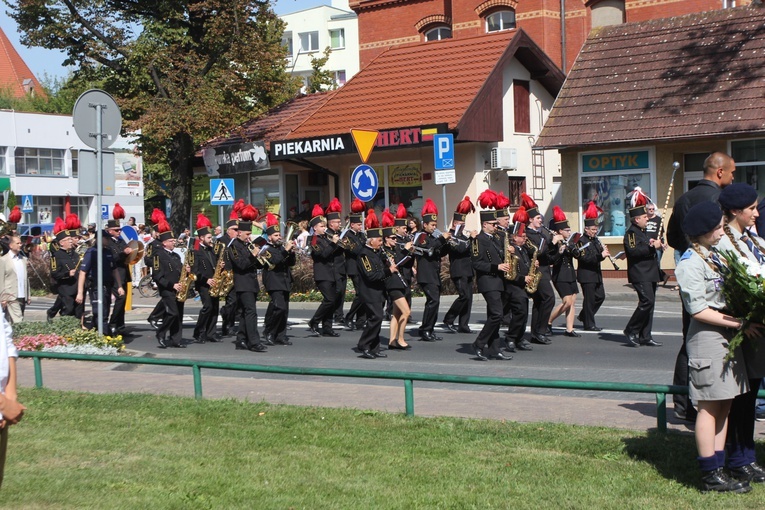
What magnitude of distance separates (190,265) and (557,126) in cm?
1156

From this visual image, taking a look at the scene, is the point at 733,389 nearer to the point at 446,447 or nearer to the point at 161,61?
the point at 446,447

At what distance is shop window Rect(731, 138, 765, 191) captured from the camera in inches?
872

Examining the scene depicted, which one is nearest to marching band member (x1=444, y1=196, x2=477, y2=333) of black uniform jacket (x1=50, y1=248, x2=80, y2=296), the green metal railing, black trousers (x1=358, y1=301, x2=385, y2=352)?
black trousers (x1=358, y1=301, x2=385, y2=352)

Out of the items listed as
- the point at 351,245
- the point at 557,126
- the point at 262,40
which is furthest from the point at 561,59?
the point at 351,245

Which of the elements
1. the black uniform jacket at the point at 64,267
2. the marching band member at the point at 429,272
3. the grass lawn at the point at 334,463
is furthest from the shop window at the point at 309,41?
the grass lawn at the point at 334,463

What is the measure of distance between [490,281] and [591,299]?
10.4ft

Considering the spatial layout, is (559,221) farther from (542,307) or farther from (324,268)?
(324,268)

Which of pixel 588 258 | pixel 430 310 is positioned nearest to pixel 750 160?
pixel 588 258

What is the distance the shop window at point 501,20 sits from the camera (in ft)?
134

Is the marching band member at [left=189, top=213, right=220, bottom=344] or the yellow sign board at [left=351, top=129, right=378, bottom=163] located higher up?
the yellow sign board at [left=351, top=129, right=378, bottom=163]

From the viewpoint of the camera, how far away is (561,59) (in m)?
39.5

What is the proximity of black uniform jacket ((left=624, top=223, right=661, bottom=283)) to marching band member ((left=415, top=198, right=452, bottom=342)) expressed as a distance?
9.50ft

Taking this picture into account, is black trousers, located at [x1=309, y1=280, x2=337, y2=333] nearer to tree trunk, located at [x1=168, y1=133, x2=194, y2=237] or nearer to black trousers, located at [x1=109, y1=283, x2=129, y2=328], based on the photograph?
black trousers, located at [x1=109, y1=283, x2=129, y2=328]

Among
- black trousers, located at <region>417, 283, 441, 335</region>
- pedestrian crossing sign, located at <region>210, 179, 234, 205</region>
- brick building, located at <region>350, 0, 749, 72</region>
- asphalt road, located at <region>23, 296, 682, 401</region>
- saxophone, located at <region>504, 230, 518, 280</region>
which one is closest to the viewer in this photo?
asphalt road, located at <region>23, 296, 682, 401</region>
